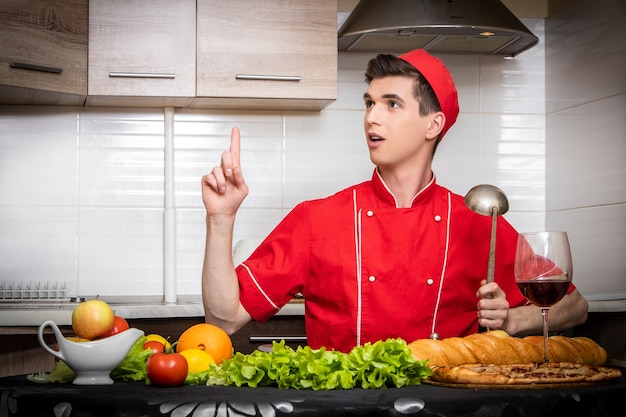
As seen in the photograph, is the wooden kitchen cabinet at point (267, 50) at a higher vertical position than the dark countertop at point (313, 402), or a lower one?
higher

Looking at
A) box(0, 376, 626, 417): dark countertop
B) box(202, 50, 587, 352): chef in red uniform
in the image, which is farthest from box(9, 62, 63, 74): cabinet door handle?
box(0, 376, 626, 417): dark countertop

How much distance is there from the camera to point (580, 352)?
60.4 inches

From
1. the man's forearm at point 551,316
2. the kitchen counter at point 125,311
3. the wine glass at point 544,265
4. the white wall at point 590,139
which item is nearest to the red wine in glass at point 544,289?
the wine glass at point 544,265

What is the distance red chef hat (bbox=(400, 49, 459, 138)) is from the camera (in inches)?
82.0

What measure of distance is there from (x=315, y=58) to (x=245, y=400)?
2.22 m

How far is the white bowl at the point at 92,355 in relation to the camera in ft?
4.43

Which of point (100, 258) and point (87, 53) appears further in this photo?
point (100, 258)

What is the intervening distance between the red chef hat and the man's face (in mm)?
40

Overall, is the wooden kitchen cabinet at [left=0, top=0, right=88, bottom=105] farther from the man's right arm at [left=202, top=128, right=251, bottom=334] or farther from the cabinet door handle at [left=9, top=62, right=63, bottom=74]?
the man's right arm at [left=202, top=128, right=251, bottom=334]

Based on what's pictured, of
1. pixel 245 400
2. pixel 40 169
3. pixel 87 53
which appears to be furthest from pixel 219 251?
pixel 40 169

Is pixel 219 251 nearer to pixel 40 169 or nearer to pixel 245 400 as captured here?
pixel 245 400

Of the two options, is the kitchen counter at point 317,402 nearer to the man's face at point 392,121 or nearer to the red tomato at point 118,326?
the red tomato at point 118,326

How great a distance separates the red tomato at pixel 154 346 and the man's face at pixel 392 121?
0.74 m

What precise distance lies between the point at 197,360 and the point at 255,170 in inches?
83.3
